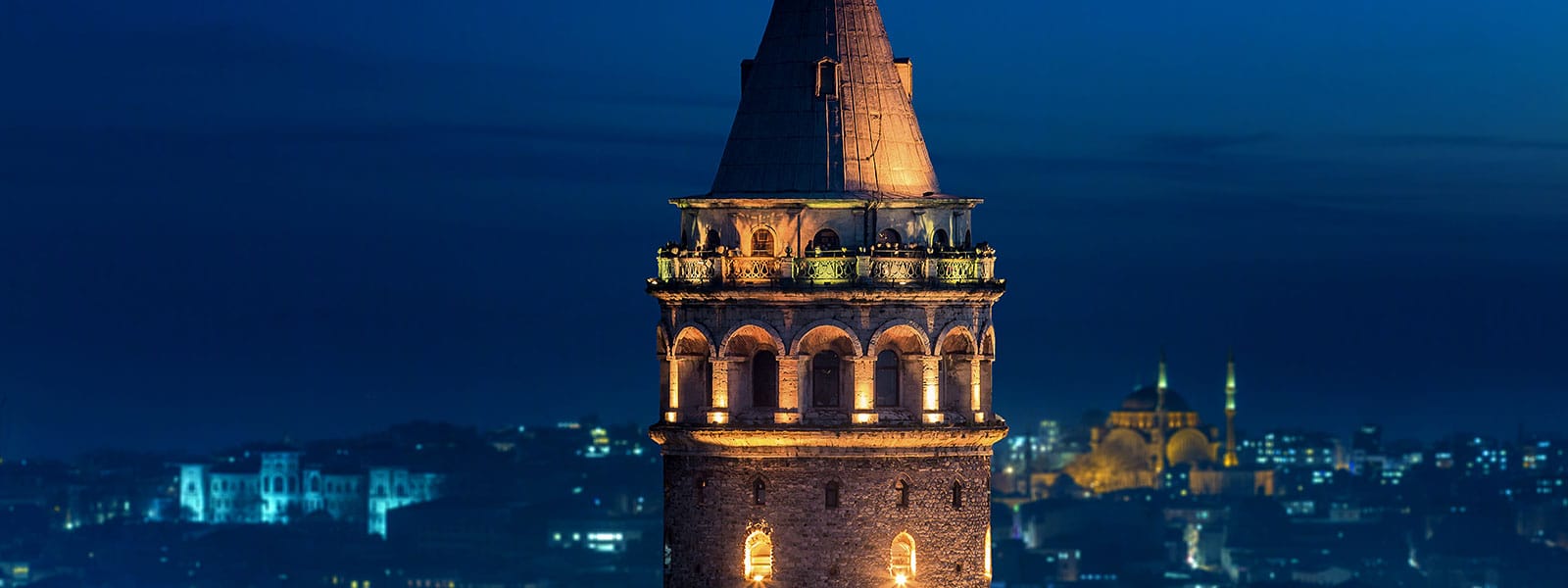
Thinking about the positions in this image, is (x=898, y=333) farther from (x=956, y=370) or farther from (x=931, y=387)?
(x=956, y=370)

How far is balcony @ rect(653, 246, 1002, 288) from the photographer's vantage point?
37719 mm

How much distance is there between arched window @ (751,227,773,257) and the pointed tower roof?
404 millimetres

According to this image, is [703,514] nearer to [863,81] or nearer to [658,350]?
[658,350]

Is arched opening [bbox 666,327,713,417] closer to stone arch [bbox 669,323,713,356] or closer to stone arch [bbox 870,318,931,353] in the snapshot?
stone arch [bbox 669,323,713,356]

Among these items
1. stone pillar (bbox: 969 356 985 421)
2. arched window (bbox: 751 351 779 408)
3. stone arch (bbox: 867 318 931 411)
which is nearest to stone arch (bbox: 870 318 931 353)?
stone arch (bbox: 867 318 931 411)

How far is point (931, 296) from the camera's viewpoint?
3797 cm

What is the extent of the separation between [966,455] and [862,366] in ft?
5.57

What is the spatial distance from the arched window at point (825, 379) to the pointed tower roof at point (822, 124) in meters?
1.75

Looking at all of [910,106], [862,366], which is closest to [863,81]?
[910,106]

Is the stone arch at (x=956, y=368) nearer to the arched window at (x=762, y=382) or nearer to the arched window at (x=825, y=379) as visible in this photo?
the arched window at (x=825, y=379)

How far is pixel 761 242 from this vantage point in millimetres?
37906

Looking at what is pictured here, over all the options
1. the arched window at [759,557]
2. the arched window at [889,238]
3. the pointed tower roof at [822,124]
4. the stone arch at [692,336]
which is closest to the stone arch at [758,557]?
the arched window at [759,557]

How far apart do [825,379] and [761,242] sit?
1652mm

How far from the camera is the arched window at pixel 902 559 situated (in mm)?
38250
